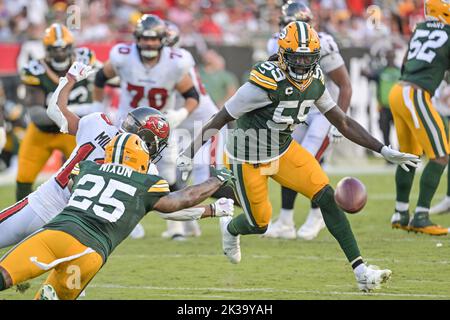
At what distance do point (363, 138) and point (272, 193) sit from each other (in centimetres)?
566

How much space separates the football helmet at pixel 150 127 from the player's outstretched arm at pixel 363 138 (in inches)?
→ 53.1

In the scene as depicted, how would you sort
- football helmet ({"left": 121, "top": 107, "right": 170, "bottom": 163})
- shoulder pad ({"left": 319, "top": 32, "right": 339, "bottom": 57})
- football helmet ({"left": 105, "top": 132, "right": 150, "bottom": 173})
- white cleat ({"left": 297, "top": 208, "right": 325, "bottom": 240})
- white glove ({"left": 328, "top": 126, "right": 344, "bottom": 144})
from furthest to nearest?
white cleat ({"left": 297, "top": 208, "right": 325, "bottom": 240})
shoulder pad ({"left": 319, "top": 32, "right": 339, "bottom": 57})
white glove ({"left": 328, "top": 126, "right": 344, "bottom": 144})
football helmet ({"left": 121, "top": 107, "right": 170, "bottom": 163})
football helmet ({"left": 105, "top": 132, "right": 150, "bottom": 173})

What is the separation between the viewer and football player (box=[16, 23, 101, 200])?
9.29m

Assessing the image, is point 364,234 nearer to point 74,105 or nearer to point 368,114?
point 74,105

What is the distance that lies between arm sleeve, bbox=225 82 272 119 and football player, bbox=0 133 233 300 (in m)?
1.11

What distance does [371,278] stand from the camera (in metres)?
6.38

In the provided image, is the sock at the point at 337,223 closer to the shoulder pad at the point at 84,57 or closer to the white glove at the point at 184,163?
the white glove at the point at 184,163

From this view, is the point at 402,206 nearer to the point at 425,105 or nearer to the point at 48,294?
the point at 425,105

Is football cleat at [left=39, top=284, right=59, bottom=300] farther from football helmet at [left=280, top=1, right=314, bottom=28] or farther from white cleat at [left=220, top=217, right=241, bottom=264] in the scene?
football helmet at [left=280, top=1, right=314, bottom=28]

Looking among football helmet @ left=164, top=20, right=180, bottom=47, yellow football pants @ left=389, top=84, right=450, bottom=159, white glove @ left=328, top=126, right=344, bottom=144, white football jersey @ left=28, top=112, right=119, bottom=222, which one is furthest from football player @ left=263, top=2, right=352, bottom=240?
white football jersey @ left=28, top=112, right=119, bottom=222

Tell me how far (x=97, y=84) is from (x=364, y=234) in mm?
2889

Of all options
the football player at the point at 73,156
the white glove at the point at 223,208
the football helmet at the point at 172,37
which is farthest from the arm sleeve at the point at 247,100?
the football helmet at the point at 172,37

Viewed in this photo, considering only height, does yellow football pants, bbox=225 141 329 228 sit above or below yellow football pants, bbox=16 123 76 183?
above

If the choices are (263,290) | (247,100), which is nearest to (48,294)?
(263,290)
